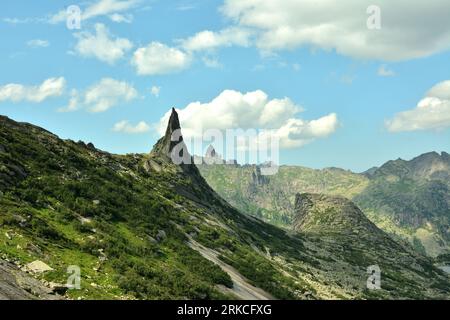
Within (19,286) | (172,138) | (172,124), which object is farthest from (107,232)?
(172,124)

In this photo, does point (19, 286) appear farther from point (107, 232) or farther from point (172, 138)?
point (172, 138)

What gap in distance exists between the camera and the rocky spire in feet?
414

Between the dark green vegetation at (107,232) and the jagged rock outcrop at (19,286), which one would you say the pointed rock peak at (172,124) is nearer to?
the dark green vegetation at (107,232)

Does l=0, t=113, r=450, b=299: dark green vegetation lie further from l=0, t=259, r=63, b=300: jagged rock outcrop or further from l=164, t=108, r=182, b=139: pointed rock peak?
l=164, t=108, r=182, b=139: pointed rock peak

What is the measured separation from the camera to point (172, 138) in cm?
12744

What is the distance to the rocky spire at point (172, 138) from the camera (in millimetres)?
126312

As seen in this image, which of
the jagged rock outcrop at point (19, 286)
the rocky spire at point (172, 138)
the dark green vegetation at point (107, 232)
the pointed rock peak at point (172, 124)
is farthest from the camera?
the pointed rock peak at point (172, 124)

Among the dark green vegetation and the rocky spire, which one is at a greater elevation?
the rocky spire

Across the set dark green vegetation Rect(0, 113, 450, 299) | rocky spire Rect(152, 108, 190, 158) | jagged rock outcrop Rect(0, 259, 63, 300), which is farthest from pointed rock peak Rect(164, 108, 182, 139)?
jagged rock outcrop Rect(0, 259, 63, 300)

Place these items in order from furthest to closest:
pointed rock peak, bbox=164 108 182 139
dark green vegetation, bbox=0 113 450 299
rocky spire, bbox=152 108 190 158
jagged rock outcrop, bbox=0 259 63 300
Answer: pointed rock peak, bbox=164 108 182 139 → rocky spire, bbox=152 108 190 158 → dark green vegetation, bbox=0 113 450 299 → jagged rock outcrop, bbox=0 259 63 300

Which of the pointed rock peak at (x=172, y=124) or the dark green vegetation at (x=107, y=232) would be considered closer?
the dark green vegetation at (x=107, y=232)

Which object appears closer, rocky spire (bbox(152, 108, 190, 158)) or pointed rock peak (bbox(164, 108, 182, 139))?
rocky spire (bbox(152, 108, 190, 158))

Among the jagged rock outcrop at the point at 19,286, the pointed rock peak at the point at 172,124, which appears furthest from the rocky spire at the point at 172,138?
the jagged rock outcrop at the point at 19,286
